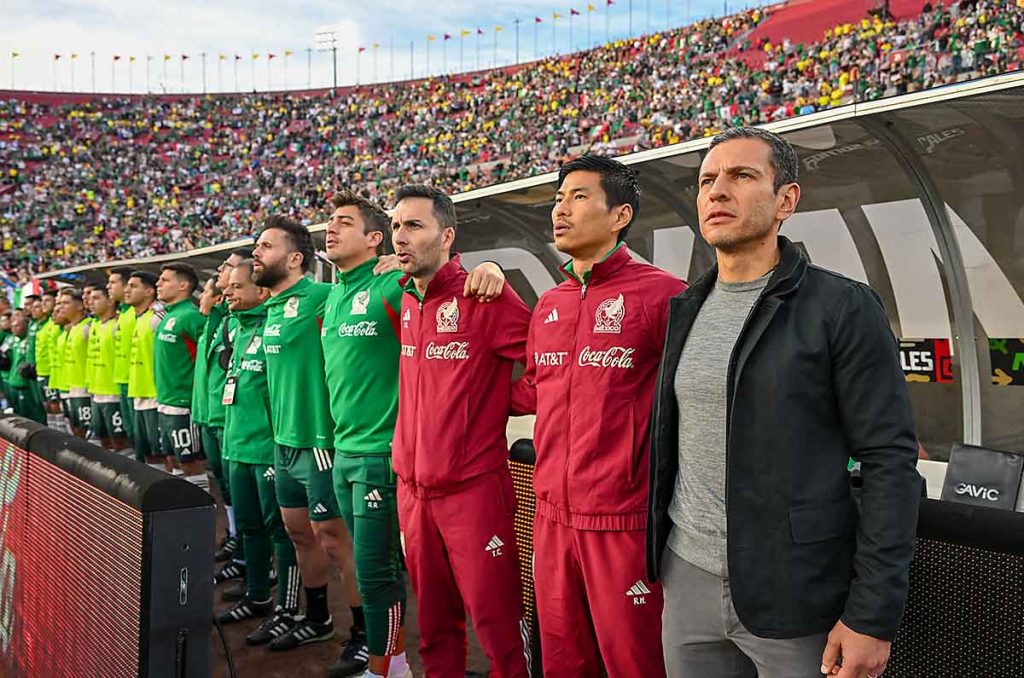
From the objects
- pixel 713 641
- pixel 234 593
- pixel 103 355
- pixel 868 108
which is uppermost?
pixel 868 108

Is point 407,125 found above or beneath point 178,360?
above

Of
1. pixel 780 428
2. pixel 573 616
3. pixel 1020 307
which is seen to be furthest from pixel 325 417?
pixel 1020 307

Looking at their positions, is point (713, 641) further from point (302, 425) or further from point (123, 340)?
point (123, 340)

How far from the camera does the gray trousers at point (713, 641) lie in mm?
1812

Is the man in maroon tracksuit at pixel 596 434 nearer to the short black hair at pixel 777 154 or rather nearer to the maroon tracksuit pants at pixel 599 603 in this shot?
the maroon tracksuit pants at pixel 599 603

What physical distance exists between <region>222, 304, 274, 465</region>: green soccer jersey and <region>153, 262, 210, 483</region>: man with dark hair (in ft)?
6.32

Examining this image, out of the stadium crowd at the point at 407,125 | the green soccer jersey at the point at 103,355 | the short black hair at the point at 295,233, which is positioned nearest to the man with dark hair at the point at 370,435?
the short black hair at the point at 295,233

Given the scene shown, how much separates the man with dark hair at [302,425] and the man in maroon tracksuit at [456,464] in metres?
1.01

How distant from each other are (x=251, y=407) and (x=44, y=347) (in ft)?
30.3

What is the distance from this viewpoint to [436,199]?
3.58 meters

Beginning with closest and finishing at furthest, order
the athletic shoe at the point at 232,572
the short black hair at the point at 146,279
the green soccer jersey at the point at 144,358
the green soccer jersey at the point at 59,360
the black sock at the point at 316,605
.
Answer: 1. the black sock at the point at 316,605
2. the athletic shoe at the point at 232,572
3. the green soccer jersey at the point at 144,358
4. the short black hair at the point at 146,279
5. the green soccer jersey at the point at 59,360

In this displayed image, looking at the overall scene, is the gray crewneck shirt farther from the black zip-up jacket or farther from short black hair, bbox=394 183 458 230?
short black hair, bbox=394 183 458 230

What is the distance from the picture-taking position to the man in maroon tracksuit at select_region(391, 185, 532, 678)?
305cm

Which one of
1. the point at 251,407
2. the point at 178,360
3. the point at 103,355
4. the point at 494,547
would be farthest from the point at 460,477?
the point at 103,355
